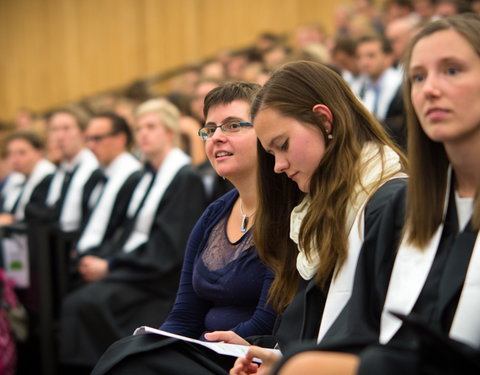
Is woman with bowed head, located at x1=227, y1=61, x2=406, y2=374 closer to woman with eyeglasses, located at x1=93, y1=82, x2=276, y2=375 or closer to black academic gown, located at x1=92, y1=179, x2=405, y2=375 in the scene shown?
black academic gown, located at x1=92, y1=179, x2=405, y2=375

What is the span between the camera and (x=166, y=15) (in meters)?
14.6

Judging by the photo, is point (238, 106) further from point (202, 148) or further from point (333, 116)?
point (202, 148)

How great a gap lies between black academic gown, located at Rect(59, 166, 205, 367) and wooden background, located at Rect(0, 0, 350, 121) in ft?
28.7

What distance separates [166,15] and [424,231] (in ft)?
42.6

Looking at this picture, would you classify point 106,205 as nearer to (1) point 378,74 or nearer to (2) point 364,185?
(1) point 378,74

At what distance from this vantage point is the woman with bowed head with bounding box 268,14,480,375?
1.99m

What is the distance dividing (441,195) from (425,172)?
0.07m

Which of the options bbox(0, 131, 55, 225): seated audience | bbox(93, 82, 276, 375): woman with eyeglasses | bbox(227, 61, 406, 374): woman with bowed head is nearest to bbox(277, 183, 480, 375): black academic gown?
bbox(227, 61, 406, 374): woman with bowed head

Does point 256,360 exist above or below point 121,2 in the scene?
below

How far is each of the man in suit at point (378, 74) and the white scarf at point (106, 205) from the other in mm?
2021

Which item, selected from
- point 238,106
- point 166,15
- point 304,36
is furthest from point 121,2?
point 238,106

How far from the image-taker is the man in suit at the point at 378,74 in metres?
6.74

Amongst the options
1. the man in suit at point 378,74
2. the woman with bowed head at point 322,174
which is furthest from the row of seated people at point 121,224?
the woman with bowed head at point 322,174

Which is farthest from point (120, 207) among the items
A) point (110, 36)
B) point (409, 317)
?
point (110, 36)
